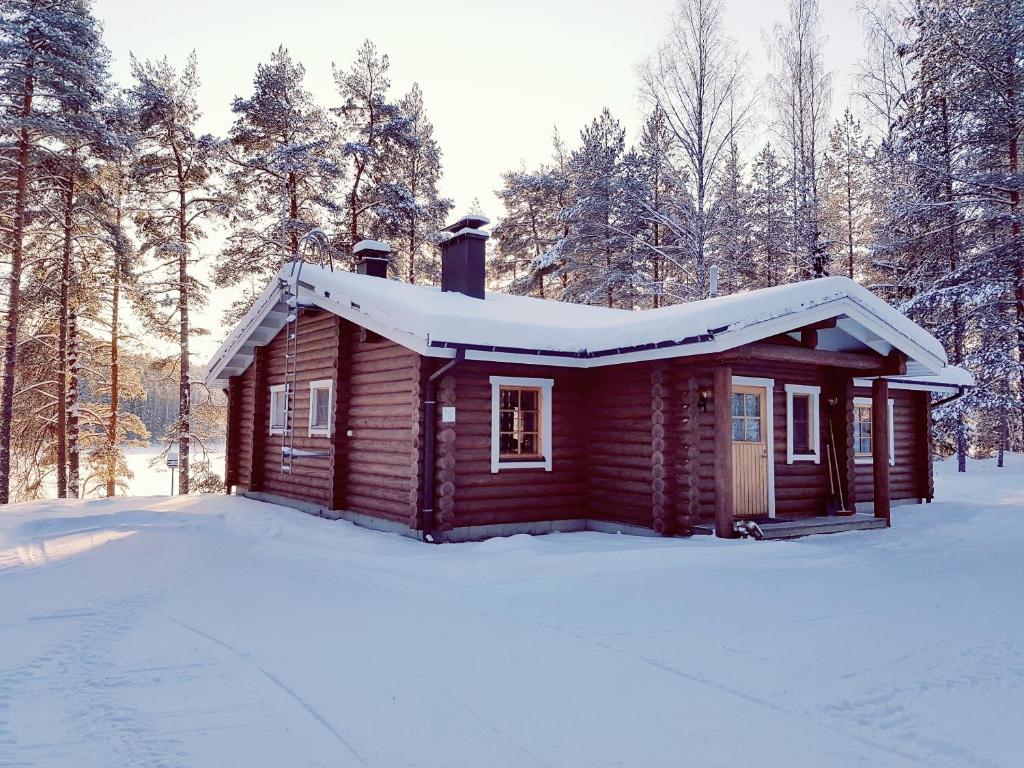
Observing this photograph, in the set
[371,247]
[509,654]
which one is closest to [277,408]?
[371,247]

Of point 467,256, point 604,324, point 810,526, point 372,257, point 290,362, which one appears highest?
point 372,257

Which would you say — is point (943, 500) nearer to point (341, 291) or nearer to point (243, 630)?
point (341, 291)

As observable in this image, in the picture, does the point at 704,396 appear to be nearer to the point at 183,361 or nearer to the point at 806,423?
the point at 806,423

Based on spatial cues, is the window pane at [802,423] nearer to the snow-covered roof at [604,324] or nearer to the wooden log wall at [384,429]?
the snow-covered roof at [604,324]

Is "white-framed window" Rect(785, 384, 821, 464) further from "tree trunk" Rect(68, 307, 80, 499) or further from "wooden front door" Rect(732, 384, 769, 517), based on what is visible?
"tree trunk" Rect(68, 307, 80, 499)

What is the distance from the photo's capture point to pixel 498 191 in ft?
98.6

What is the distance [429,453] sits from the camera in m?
9.32

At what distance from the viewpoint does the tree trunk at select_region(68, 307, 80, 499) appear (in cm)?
1723

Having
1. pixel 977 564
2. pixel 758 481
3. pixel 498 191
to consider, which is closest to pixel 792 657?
pixel 977 564

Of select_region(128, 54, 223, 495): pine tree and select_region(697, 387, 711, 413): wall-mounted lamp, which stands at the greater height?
select_region(128, 54, 223, 495): pine tree

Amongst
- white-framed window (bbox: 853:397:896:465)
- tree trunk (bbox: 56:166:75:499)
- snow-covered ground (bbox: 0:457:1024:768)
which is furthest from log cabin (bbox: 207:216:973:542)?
tree trunk (bbox: 56:166:75:499)

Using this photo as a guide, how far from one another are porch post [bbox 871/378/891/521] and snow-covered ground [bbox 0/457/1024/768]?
2.26m

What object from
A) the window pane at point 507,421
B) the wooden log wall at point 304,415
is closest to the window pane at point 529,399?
the window pane at point 507,421

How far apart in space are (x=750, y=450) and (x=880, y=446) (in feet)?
9.02
